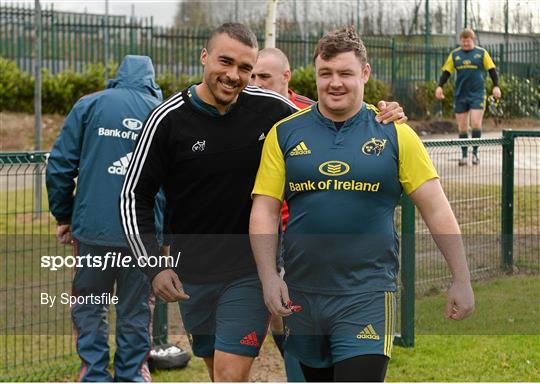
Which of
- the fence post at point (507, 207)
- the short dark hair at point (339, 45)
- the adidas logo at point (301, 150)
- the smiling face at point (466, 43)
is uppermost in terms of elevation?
the smiling face at point (466, 43)

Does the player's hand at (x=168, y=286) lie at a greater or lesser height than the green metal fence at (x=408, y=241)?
greater

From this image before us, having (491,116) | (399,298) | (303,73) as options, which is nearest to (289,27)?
(303,73)

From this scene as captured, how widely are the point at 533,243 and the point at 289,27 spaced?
20694mm

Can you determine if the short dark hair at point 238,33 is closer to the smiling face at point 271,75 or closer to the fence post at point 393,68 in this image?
the smiling face at point 271,75

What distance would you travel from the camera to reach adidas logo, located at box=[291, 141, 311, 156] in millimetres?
4309

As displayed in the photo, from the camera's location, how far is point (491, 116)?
2750 cm

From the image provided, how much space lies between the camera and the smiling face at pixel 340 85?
4.31m

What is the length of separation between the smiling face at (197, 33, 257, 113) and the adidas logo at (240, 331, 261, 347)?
1.16 meters

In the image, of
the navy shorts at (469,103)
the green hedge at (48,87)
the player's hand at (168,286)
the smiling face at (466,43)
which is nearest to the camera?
the player's hand at (168,286)

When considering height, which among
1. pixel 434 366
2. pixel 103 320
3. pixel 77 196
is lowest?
pixel 434 366

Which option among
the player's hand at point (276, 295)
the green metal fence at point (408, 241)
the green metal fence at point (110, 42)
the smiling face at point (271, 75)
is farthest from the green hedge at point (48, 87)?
the player's hand at point (276, 295)

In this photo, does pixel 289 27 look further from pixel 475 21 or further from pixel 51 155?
pixel 51 155

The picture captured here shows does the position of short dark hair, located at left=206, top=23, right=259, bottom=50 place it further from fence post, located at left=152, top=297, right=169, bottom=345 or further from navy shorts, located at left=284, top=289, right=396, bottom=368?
fence post, located at left=152, top=297, right=169, bottom=345

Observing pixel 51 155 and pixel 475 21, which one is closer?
pixel 51 155
